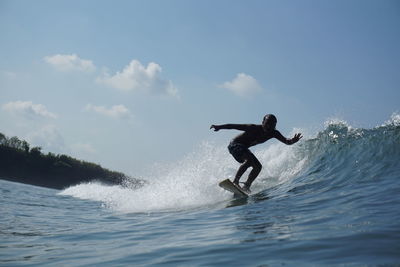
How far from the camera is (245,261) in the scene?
10.6 ft

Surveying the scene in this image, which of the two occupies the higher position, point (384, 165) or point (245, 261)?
point (384, 165)

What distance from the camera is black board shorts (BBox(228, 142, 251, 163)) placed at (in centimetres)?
920

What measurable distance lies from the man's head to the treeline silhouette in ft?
186

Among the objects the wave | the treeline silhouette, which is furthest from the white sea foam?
the treeline silhouette

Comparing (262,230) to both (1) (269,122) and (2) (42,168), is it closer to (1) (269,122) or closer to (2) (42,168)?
(1) (269,122)

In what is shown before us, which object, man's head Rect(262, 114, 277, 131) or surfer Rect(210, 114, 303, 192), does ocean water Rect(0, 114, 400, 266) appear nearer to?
surfer Rect(210, 114, 303, 192)

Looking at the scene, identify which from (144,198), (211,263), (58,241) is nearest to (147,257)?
(211,263)

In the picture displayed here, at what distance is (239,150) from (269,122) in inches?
41.1

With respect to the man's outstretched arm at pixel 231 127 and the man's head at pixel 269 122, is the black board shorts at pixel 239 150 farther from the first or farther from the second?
the man's head at pixel 269 122

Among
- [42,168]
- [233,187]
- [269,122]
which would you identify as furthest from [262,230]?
[42,168]

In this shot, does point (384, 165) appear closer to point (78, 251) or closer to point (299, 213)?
point (299, 213)

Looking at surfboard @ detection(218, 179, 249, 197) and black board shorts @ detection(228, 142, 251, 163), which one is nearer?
surfboard @ detection(218, 179, 249, 197)

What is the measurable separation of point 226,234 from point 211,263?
1.29 m

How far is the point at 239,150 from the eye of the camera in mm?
9227
